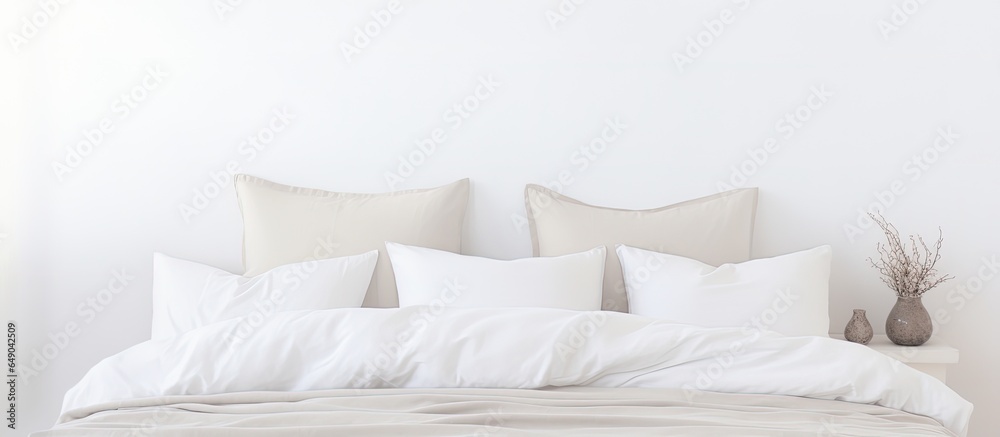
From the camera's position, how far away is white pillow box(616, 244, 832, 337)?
257cm

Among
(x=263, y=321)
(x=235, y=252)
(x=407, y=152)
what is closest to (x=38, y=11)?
(x=235, y=252)

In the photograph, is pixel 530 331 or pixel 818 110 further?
pixel 818 110

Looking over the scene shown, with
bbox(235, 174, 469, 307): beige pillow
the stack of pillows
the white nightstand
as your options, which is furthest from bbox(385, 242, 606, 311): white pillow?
the white nightstand

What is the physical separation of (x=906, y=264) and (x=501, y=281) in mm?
1371

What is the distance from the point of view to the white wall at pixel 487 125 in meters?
2.96

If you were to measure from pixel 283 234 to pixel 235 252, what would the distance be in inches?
12.5

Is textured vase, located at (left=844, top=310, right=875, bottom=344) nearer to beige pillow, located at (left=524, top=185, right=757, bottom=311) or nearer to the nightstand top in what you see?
the nightstand top

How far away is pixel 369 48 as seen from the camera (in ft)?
9.89

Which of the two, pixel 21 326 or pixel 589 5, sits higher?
pixel 589 5

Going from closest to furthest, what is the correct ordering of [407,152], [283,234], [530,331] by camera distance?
1. [530,331]
2. [283,234]
3. [407,152]

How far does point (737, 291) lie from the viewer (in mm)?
2590

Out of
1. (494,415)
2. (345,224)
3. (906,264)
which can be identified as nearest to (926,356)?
(906,264)

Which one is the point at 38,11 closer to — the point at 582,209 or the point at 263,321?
the point at 263,321

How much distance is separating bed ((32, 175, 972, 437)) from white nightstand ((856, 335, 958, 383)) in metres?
0.27
